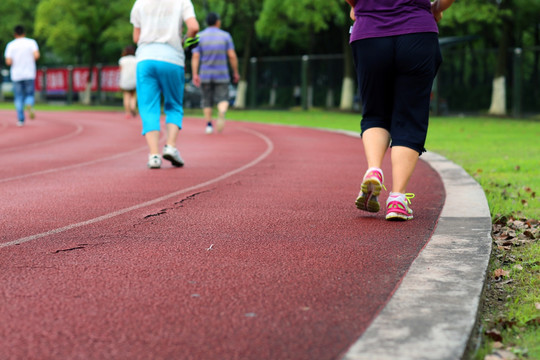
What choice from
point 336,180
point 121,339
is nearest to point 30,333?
point 121,339

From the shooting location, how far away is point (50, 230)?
509 centimetres

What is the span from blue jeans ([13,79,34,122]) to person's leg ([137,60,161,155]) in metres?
11.5

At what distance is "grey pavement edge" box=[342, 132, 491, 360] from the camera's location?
2.69m

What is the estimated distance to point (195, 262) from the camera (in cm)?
412

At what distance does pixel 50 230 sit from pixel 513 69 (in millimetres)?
26005

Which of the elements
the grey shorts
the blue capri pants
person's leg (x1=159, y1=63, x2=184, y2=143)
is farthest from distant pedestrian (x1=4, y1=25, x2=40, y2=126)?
the blue capri pants

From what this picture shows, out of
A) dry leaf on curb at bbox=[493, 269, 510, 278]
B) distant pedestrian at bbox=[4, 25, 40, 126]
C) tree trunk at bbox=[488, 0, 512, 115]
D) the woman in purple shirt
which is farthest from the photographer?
tree trunk at bbox=[488, 0, 512, 115]

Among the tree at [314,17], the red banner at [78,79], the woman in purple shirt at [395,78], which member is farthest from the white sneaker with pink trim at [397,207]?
the red banner at [78,79]

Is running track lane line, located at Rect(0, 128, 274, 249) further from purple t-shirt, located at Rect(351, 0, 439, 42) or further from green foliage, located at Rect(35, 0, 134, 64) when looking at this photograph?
green foliage, located at Rect(35, 0, 134, 64)

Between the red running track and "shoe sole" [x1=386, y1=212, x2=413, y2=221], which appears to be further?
"shoe sole" [x1=386, y1=212, x2=413, y2=221]

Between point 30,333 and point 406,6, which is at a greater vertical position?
point 406,6

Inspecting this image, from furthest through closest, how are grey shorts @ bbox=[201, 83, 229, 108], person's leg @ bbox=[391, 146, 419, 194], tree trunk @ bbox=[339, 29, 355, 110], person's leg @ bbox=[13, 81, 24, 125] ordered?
tree trunk @ bbox=[339, 29, 355, 110], person's leg @ bbox=[13, 81, 24, 125], grey shorts @ bbox=[201, 83, 229, 108], person's leg @ bbox=[391, 146, 419, 194]

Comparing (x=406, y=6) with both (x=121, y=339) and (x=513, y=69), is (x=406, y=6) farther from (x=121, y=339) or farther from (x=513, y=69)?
(x=513, y=69)

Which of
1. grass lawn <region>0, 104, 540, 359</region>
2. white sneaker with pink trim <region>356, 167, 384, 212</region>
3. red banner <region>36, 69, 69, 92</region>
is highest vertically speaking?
white sneaker with pink trim <region>356, 167, 384, 212</region>
